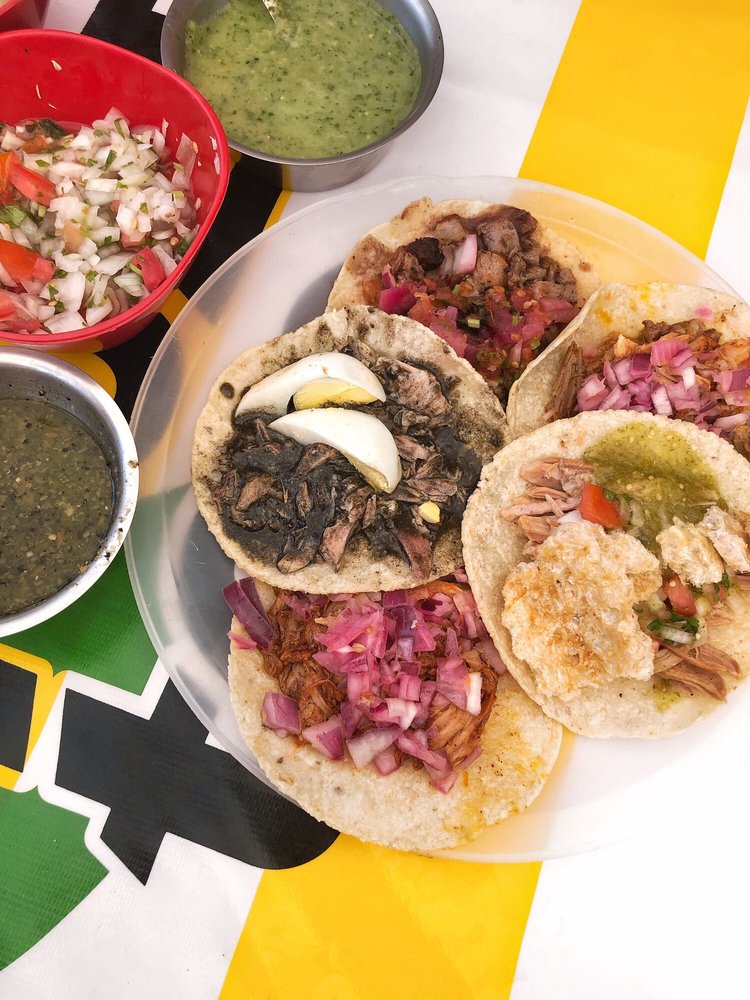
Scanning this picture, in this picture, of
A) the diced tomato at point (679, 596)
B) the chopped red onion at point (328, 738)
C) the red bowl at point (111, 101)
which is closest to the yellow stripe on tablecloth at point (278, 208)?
the red bowl at point (111, 101)

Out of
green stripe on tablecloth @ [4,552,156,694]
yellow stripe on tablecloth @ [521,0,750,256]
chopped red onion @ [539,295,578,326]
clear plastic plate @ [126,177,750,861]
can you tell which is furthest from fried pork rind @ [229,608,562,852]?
yellow stripe on tablecloth @ [521,0,750,256]

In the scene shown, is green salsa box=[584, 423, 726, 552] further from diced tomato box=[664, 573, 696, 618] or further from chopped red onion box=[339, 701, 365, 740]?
chopped red onion box=[339, 701, 365, 740]

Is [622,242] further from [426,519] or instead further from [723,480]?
[426,519]

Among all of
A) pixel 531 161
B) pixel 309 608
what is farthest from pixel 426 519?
pixel 531 161

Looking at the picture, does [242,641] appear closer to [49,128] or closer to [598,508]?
[598,508]

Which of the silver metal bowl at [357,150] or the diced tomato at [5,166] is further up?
the silver metal bowl at [357,150]

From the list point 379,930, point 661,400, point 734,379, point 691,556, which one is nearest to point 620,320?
point 661,400

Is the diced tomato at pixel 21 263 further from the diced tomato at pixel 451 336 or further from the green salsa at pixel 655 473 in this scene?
the green salsa at pixel 655 473
